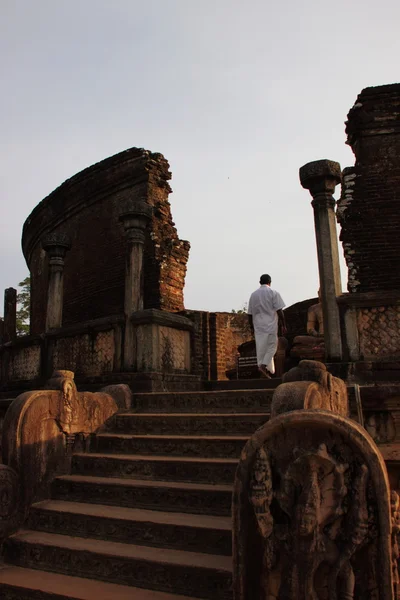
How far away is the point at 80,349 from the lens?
7.65 meters

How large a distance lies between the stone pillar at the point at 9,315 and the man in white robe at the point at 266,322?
10238mm

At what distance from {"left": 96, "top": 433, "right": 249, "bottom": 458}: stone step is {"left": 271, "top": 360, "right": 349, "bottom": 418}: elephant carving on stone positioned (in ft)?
2.69

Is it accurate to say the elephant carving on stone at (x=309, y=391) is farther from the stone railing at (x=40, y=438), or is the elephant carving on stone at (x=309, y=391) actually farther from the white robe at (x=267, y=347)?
the white robe at (x=267, y=347)

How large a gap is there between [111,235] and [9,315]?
588cm

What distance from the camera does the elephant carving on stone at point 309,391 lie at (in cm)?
345

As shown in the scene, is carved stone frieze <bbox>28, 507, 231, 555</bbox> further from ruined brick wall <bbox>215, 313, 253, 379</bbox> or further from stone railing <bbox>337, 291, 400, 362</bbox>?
ruined brick wall <bbox>215, 313, 253, 379</bbox>

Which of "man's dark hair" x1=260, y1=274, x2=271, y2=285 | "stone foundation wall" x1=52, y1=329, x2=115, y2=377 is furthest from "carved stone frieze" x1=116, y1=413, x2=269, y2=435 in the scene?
"man's dark hair" x1=260, y1=274, x2=271, y2=285

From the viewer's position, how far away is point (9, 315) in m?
15.8

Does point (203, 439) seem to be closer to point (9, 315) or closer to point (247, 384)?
point (247, 384)

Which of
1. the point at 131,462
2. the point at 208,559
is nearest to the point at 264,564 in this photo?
the point at 208,559

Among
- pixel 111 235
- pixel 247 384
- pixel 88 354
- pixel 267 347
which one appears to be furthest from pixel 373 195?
pixel 111 235

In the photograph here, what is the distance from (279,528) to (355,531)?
0.37 meters

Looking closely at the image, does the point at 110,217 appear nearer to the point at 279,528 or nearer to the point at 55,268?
the point at 55,268

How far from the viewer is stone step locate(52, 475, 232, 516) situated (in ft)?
12.9
